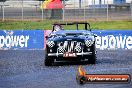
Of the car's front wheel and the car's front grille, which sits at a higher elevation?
the car's front grille

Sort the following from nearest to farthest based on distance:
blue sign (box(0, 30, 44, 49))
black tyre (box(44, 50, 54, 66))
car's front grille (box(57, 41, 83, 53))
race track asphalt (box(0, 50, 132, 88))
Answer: race track asphalt (box(0, 50, 132, 88)), car's front grille (box(57, 41, 83, 53)), black tyre (box(44, 50, 54, 66)), blue sign (box(0, 30, 44, 49))

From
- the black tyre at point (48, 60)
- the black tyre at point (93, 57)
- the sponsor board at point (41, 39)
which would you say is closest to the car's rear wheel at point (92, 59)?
the black tyre at point (93, 57)

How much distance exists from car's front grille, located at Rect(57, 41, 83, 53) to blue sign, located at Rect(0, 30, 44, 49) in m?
10.1

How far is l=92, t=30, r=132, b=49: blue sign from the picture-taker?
87.0ft

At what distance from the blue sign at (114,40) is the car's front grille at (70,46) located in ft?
30.9

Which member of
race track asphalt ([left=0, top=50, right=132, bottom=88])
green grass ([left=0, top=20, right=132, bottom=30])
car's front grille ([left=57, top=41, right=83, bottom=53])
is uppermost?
car's front grille ([left=57, top=41, right=83, bottom=53])

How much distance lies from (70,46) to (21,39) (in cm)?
1052

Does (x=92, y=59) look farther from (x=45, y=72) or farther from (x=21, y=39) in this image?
(x=21, y=39)

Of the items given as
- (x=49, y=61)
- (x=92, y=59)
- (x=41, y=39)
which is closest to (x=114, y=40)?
(x=41, y=39)

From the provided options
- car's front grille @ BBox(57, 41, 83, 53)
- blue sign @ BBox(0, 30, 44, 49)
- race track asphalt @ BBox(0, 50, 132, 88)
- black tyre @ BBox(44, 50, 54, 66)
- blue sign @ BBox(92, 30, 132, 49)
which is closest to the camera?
race track asphalt @ BBox(0, 50, 132, 88)

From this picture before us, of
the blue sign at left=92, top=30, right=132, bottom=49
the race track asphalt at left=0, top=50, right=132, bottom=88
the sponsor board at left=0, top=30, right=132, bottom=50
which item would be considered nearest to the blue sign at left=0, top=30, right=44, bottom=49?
the sponsor board at left=0, top=30, right=132, bottom=50

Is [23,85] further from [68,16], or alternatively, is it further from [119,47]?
[68,16]

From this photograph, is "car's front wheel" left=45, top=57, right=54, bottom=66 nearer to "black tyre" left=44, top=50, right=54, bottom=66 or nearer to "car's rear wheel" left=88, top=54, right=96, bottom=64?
"black tyre" left=44, top=50, right=54, bottom=66

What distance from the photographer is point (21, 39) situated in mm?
27438
